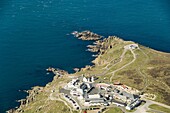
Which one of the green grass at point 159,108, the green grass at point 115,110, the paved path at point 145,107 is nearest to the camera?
the green grass at point 115,110

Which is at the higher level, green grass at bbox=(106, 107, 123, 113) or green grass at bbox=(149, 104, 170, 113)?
green grass at bbox=(106, 107, 123, 113)

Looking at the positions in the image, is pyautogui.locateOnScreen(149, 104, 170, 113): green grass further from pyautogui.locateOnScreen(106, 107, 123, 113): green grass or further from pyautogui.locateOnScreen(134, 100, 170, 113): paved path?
pyautogui.locateOnScreen(106, 107, 123, 113): green grass

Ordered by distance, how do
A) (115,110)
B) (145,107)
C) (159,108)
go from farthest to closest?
(145,107), (159,108), (115,110)

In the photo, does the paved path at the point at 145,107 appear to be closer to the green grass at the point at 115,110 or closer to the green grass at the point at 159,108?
the green grass at the point at 159,108

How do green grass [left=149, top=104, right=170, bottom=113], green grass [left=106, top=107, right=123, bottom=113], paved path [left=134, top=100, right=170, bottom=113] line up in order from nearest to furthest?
1. green grass [left=106, top=107, right=123, bottom=113]
2. green grass [left=149, top=104, right=170, bottom=113]
3. paved path [left=134, top=100, right=170, bottom=113]

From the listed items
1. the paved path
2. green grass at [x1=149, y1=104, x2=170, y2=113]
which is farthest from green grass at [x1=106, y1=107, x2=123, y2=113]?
green grass at [x1=149, y1=104, x2=170, y2=113]

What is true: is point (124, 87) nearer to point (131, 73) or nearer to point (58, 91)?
point (131, 73)

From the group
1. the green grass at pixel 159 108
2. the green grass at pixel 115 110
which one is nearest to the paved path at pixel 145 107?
the green grass at pixel 159 108

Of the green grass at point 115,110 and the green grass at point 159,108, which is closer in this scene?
the green grass at point 115,110

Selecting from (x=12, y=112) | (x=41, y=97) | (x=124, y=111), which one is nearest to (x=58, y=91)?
(x=41, y=97)

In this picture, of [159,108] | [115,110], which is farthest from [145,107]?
[115,110]

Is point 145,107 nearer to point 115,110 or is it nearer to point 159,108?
point 159,108
